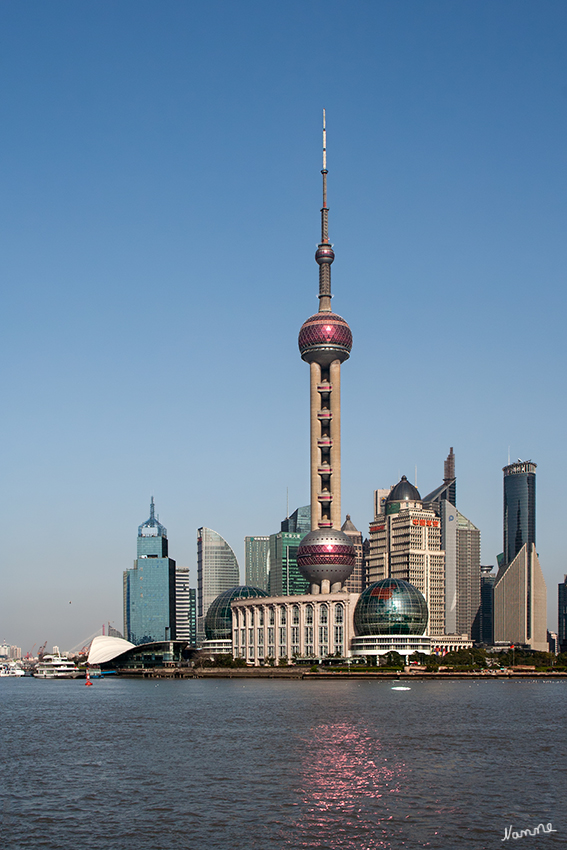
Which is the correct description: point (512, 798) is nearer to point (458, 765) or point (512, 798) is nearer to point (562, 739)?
point (458, 765)

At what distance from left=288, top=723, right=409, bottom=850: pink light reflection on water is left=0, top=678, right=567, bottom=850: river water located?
13cm

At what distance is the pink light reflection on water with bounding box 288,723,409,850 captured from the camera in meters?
51.7

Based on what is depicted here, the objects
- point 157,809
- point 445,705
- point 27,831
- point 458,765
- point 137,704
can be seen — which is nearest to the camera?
point 27,831

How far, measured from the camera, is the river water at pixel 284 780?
5222 cm

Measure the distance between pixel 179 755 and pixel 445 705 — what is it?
6639 centimetres

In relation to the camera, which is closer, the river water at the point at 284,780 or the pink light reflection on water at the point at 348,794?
the pink light reflection on water at the point at 348,794

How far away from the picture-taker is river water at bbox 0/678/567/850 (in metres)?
52.2

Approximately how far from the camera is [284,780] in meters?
67.9

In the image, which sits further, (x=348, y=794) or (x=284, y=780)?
(x=284, y=780)

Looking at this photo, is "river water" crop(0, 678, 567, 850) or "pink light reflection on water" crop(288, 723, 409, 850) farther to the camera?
"river water" crop(0, 678, 567, 850)

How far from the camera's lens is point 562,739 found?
93.1m

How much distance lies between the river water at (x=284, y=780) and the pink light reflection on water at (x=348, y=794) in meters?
0.13

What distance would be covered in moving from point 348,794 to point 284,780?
6.84 metres

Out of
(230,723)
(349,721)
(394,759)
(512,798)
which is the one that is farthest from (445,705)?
(512,798)
